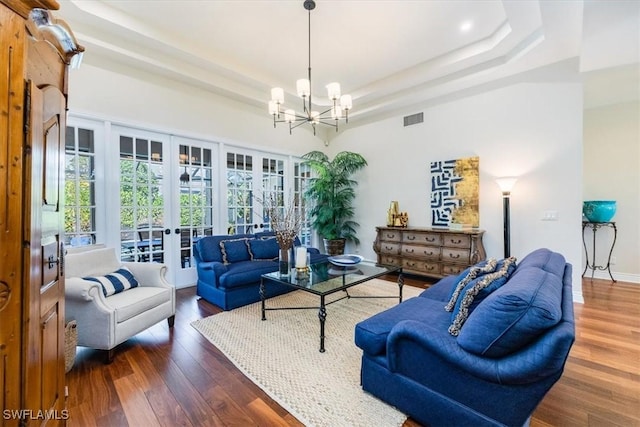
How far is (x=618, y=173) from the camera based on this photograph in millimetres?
4539

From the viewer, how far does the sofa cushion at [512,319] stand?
1.22m

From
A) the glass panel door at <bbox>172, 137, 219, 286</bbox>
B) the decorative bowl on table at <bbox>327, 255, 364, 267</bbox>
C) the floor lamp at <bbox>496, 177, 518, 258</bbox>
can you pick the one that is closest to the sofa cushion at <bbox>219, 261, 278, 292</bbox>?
the decorative bowl on table at <bbox>327, 255, 364, 267</bbox>

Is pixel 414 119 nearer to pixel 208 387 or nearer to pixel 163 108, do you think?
pixel 163 108

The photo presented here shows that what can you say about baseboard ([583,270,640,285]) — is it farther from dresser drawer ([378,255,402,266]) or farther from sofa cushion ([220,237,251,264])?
sofa cushion ([220,237,251,264])

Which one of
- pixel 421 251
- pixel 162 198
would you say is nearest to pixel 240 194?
pixel 162 198

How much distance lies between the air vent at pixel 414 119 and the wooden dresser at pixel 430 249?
6.53 feet

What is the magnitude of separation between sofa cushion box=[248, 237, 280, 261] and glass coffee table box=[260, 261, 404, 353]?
571mm

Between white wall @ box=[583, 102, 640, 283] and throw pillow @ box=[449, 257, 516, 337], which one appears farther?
white wall @ box=[583, 102, 640, 283]

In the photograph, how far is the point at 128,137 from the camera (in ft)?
12.4

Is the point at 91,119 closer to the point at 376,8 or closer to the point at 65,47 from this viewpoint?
the point at 65,47

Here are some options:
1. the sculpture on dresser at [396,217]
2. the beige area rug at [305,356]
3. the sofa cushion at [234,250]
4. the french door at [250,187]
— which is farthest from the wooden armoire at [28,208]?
the sculpture on dresser at [396,217]

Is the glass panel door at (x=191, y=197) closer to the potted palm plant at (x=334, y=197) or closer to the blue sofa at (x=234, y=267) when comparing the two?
the blue sofa at (x=234, y=267)

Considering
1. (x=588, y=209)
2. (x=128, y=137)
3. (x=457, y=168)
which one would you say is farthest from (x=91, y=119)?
(x=588, y=209)

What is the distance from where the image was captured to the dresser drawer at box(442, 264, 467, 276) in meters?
4.11
